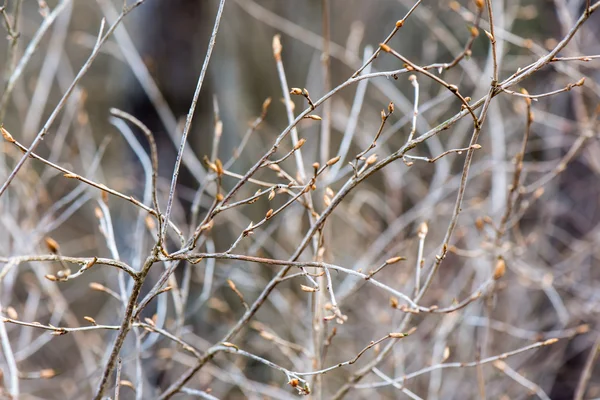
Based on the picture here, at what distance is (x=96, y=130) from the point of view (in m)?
5.64


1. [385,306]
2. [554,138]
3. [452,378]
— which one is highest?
[554,138]

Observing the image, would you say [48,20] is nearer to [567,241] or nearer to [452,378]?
[452,378]

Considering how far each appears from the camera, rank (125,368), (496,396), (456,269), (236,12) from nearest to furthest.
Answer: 1. (125,368)
2. (496,396)
3. (456,269)
4. (236,12)

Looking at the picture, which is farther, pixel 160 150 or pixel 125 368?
pixel 160 150

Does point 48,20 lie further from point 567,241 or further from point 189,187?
point 567,241

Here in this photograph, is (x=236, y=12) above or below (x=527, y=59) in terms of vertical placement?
above

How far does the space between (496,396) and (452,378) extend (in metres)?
0.34

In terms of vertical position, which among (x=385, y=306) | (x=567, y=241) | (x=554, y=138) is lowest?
(x=385, y=306)

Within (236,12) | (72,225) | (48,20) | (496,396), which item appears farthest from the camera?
(72,225)

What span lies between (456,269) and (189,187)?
183 centimetres

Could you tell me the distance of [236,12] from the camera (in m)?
4.82

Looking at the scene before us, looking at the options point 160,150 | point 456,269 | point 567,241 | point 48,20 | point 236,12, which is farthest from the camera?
point 236,12

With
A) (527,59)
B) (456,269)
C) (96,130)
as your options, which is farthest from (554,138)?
(96,130)

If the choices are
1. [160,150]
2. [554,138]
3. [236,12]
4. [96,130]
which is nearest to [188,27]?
[160,150]
